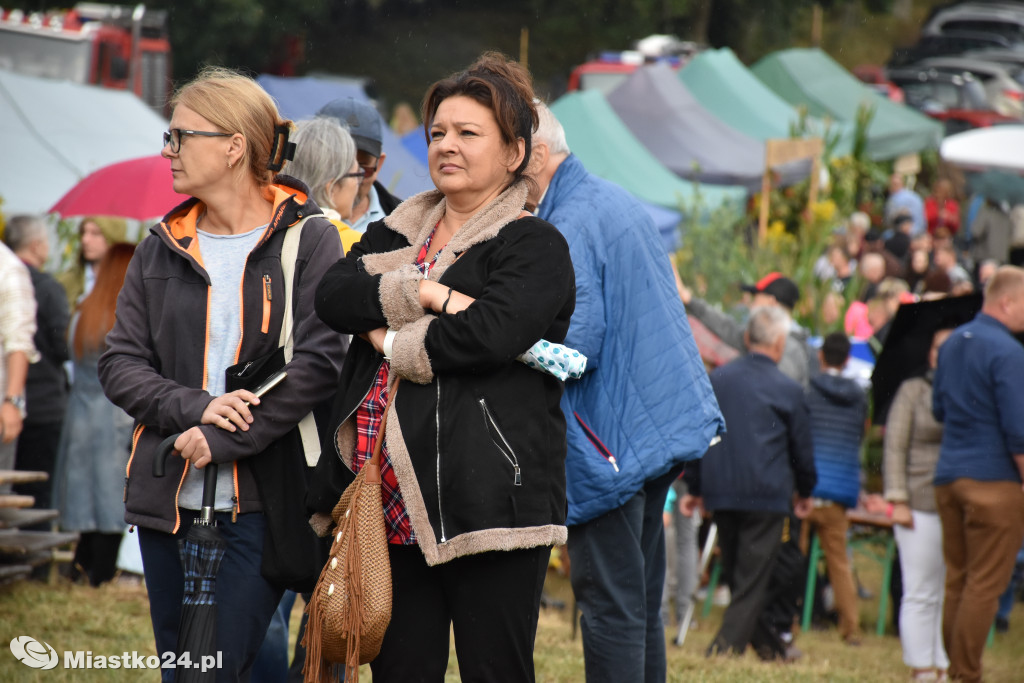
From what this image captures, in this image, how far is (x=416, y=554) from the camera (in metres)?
2.92

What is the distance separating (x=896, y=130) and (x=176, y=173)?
2070 centimetres

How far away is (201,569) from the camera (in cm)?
312

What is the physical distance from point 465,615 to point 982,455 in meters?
3.91

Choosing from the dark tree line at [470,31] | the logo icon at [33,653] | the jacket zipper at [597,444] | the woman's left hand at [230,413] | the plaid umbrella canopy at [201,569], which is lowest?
the dark tree line at [470,31]

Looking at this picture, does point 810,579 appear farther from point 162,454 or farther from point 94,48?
point 94,48

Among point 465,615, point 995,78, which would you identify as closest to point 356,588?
point 465,615

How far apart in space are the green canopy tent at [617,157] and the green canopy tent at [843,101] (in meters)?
6.92

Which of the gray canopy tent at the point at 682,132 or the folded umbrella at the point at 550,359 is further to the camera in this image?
the gray canopy tent at the point at 682,132

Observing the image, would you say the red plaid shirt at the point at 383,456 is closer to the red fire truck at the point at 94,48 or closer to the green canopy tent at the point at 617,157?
the green canopy tent at the point at 617,157

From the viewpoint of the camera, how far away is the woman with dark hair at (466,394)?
9.05 ft

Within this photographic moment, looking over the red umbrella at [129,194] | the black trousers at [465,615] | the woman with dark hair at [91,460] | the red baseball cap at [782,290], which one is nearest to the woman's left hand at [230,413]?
the black trousers at [465,615]

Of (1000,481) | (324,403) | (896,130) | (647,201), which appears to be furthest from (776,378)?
(896,130)

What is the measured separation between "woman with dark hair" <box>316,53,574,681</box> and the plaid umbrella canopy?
36 cm

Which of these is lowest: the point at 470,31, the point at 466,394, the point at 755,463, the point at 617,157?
the point at 470,31
